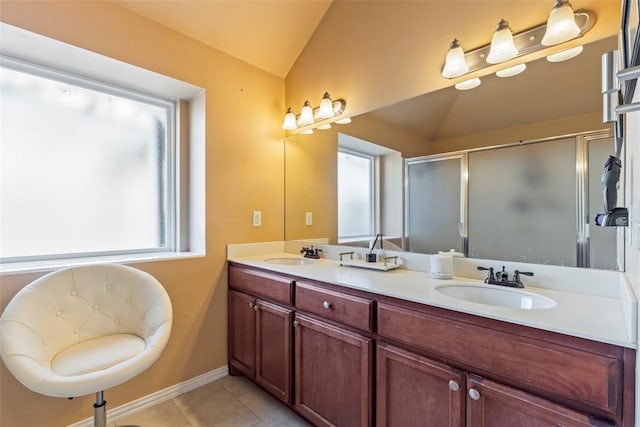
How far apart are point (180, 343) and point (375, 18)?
252 cm

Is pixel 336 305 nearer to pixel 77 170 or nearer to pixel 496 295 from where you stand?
pixel 496 295

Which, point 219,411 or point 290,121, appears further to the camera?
point 290,121

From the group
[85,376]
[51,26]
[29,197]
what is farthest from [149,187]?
[85,376]

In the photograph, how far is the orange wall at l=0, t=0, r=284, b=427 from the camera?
155 cm

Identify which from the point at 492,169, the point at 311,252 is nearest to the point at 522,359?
the point at 492,169

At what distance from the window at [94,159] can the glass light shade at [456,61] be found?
1.63 meters

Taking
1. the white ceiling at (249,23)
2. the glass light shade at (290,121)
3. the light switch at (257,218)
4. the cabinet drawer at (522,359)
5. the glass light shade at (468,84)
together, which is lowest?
the cabinet drawer at (522,359)

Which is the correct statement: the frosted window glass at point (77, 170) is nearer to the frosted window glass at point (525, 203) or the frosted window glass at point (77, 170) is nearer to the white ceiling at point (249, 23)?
the white ceiling at point (249, 23)

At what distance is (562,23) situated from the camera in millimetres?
1272

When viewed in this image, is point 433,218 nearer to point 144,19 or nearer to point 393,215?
point 393,215

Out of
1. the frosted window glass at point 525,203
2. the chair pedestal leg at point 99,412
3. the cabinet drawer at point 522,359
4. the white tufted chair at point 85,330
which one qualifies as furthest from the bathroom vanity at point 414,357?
the chair pedestal leg at point 99,412

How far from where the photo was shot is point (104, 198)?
201 centimetres

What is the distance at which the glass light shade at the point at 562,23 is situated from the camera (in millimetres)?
1264

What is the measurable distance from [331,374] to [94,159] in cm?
196
